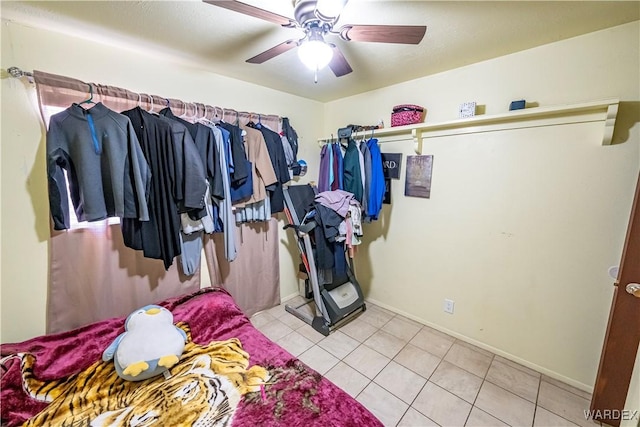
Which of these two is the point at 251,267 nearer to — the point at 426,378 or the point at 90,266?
the point at 90,266

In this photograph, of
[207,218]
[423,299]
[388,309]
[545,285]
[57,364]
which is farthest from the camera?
[388,309]

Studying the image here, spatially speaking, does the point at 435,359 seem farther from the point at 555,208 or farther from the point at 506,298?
the point at 555,208

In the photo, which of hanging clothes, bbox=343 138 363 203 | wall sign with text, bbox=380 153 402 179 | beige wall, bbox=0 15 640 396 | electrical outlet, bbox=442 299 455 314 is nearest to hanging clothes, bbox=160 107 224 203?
beige wall, bbox=0 15 640 396

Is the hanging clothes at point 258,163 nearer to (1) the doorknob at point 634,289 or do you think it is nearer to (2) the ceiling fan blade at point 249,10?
(2) the ceiling fan blade at point 249,10

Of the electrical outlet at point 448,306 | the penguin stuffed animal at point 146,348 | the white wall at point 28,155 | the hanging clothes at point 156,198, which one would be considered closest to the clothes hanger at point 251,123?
the hanging clothes at point 156,198

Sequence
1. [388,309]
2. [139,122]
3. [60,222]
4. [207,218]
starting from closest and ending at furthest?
[60,222], [139,122], [207,218], [388,309]

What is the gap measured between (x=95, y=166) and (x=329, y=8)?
153 cm

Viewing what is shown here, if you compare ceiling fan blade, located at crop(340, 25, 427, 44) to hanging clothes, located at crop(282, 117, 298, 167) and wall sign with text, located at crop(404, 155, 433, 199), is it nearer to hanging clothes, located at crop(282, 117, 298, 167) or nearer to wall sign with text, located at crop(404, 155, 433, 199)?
wall sign with text, located at crop(404, 155, 433, 199)

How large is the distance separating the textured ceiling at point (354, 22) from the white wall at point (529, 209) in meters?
0.22

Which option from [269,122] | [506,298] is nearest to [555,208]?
[506,298]

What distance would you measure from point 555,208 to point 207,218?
99.7 inches

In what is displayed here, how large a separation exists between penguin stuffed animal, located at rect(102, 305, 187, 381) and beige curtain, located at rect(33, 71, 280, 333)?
1.51 ft

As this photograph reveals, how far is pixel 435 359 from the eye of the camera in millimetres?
2061

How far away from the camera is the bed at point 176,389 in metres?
1.08
